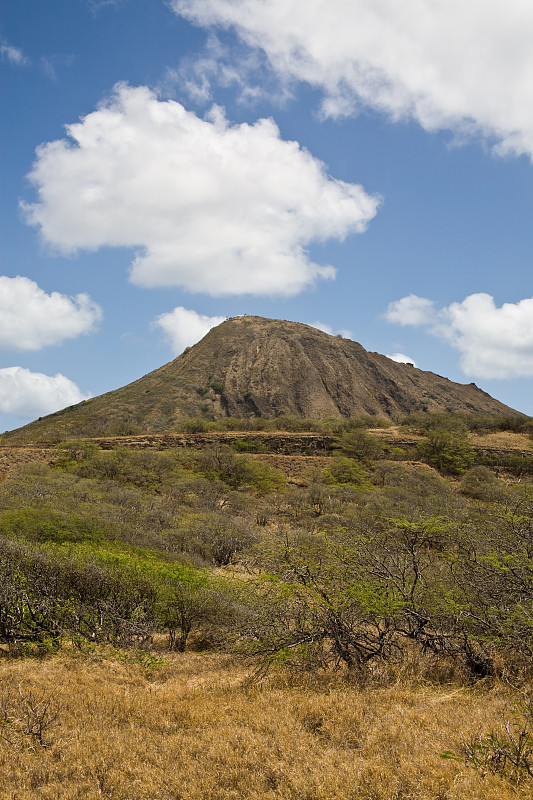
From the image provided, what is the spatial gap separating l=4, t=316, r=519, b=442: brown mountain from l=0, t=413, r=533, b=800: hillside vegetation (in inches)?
1759

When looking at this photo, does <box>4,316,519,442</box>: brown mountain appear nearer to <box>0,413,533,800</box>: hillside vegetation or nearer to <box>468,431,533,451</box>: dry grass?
<box>468,431,533,451</box>: dry grass

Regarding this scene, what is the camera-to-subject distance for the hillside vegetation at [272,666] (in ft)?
13.0

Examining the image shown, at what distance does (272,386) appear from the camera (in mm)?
76875

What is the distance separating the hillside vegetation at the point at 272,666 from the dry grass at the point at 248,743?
0.02m

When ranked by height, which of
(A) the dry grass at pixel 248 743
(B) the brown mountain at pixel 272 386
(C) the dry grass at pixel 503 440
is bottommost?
(A) the dry grass at pixel 248 743

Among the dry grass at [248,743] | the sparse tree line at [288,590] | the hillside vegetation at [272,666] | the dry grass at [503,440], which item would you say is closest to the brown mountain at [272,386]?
the dry grass at [503,440]

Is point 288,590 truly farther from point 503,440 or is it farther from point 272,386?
point 272,386

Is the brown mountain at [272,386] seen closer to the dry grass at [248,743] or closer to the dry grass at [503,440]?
the dry grass at [503,440]

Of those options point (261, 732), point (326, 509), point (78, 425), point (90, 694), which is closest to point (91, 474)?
point (326, 509)

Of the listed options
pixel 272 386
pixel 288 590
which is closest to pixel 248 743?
pixel 288 590

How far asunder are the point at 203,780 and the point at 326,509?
817 inches

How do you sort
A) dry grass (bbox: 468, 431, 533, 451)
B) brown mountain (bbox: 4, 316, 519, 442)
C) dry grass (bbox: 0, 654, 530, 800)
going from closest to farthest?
dry grass (bbox: 0, 654, 530, 800) < dry grass (bbox: 468, 431, 533, 451) < brown mountain (bbox: 4, 316, 519, 442)

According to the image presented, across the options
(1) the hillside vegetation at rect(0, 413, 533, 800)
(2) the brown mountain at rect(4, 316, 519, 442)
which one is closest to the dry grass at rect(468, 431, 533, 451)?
(2) the brown mountain at rect(4, 316, 519, 442)

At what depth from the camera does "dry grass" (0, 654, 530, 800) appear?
12.4 feet
